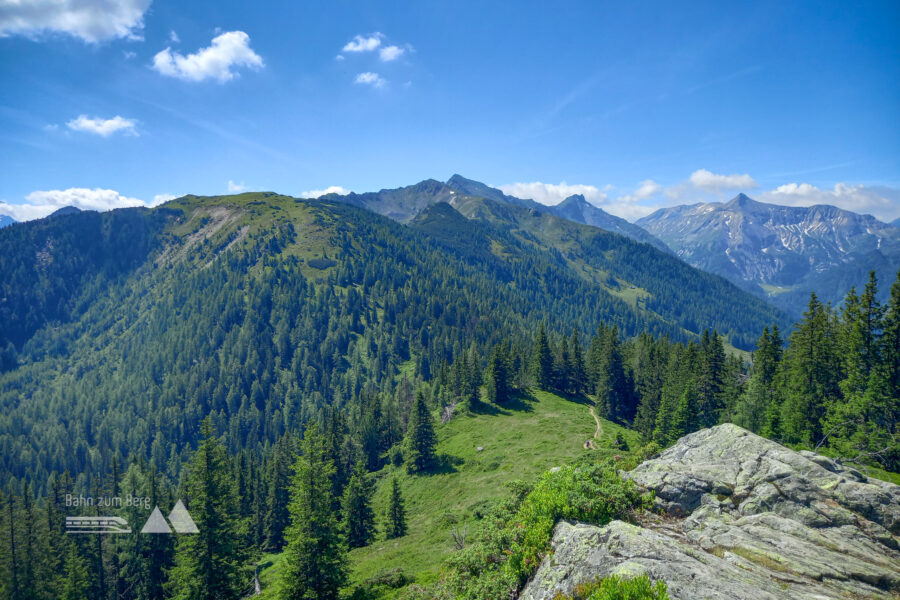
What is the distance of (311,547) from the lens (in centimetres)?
2731

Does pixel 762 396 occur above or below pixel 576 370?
above

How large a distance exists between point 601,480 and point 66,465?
227369mm

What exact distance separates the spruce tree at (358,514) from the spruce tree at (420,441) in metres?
21.0

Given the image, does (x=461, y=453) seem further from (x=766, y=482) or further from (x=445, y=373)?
(x=766, y=482)

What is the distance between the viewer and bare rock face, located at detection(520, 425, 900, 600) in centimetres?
1346

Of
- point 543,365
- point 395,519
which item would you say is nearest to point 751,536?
point 395,519

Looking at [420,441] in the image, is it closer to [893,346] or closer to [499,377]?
[499,377]

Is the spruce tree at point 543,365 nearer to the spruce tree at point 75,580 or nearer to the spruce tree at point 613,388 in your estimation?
the spruce tree at point 613,388

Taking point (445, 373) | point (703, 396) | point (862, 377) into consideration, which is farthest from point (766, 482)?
point (445, 373)

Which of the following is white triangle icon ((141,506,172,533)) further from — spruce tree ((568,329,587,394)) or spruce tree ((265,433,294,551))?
spruce tree ((568,329,587,394))

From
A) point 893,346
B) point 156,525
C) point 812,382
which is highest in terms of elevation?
point 893,346

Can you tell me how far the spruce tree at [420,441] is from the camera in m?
72.9

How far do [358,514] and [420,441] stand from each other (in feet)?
76.0

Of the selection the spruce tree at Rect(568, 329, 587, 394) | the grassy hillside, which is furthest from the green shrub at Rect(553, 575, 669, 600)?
the spruce tree at Rect(568, 329, 587, 394)
